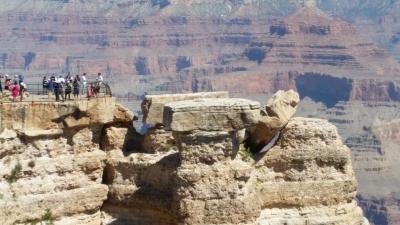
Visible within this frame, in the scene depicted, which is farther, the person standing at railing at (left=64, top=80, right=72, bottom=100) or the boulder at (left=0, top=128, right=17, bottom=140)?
the person standing at railing at (left=64, top=80, right=72, bottom=100)

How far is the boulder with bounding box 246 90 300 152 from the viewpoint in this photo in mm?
26969

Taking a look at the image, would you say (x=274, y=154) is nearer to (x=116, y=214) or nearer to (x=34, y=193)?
(x=116, y=214)

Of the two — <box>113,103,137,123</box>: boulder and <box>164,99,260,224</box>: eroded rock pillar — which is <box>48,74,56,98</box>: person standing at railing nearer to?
<box>113,103,137,123</box>: boulder

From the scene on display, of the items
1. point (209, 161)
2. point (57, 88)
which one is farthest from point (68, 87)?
point (209, 161)

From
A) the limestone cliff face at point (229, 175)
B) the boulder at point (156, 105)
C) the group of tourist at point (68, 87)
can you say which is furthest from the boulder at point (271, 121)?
the group of tourist at point (68, 87)

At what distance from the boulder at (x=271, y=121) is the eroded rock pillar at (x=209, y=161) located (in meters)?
2.27

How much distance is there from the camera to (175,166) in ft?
83.9

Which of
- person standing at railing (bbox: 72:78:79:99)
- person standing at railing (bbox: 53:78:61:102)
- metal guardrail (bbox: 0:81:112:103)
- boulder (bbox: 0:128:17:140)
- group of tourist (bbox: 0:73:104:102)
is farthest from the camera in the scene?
person standing at railing (bbox: 72:78:79:99)

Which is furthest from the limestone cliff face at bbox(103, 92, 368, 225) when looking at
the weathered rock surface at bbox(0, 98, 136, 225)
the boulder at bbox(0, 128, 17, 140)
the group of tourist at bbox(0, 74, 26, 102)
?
the boulder at bbox(0, 128, 17, 140)

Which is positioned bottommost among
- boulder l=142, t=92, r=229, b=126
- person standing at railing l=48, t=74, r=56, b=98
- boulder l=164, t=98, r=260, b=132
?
boulder l=164, t=98, r=260, b=132

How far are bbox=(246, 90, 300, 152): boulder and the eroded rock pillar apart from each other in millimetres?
2265

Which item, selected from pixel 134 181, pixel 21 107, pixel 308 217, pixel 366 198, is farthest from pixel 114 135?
pixel 366 198

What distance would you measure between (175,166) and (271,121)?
10.3ft

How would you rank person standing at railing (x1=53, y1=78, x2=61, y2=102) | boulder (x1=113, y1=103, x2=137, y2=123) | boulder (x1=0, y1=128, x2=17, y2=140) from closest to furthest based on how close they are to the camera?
boulder (x1=0, y1=128, x2=17, y2=140) < person standing at railing (x1=53, y1=78, x2=61, y2=102) < boulder (x1=113, y1=103, x2=137, y2=123)
